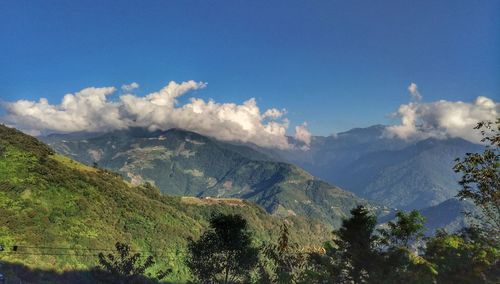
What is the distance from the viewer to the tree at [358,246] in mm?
50312

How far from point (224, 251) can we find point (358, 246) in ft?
106

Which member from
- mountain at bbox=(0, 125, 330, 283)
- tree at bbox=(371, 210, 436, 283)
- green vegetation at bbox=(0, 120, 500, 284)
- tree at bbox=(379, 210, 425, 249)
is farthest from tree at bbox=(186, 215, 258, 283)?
mountain at bbox=(0, 125, 330, 283)

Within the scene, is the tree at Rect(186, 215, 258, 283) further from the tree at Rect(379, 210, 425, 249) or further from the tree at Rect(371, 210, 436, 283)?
the tree at Rect(379, 210, 425, 249)

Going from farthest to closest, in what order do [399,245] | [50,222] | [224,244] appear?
[50,222] < [224,244] < [399,245]

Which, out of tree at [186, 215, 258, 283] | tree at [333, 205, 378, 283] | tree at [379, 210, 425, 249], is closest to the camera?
tree at [379, 210, 425, 249]

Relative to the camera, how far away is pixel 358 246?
171 ft

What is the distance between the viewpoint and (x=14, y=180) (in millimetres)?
158500

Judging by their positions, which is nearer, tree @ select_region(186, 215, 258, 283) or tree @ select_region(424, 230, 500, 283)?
tree @ select_region(424, 230, 500, 283)

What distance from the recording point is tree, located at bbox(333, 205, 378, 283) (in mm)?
50312

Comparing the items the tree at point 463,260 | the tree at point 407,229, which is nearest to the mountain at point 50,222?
the tree at point 407,229

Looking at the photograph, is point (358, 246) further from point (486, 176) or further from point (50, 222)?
point (50, 222)

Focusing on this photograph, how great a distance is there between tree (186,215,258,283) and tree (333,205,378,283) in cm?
→ 2489

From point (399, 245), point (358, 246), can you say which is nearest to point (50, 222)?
point (358, 246)

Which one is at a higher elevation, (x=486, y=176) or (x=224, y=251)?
(x=486, y=176)
